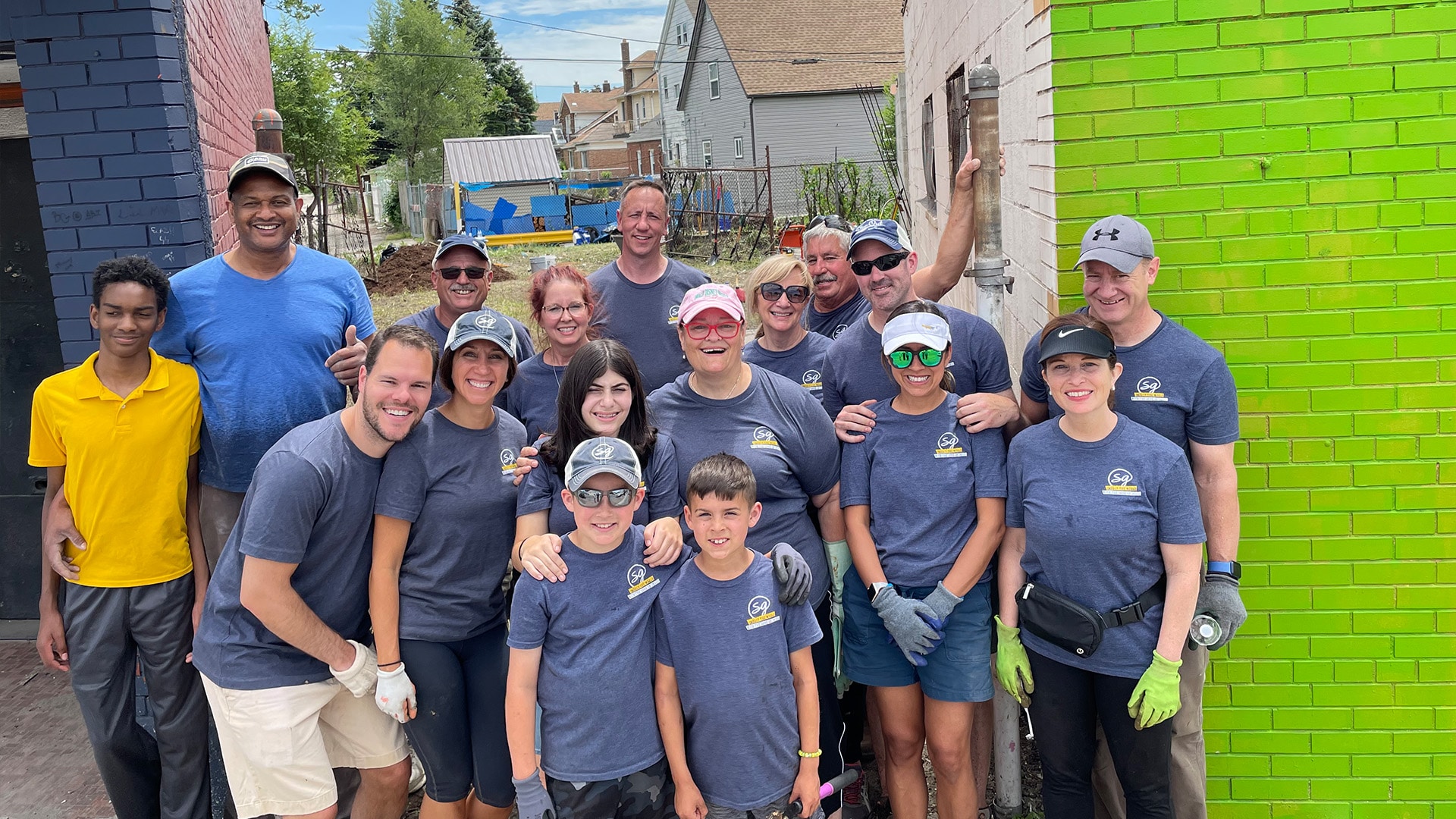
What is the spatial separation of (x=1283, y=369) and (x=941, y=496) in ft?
4.28

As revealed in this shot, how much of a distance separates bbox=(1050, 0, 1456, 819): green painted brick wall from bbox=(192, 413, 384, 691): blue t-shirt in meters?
2.61

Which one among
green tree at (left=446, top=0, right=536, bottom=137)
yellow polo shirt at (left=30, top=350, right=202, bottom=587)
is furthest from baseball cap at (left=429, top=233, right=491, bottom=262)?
green tree at (left=446, top=0, right=536, bottom=137)

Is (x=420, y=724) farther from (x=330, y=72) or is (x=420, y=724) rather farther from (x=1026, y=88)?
(x=330, y=72)

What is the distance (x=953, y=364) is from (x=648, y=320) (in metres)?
1.56

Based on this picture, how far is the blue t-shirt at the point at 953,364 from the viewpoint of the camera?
12.1 feet

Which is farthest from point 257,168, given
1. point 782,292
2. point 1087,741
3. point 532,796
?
point 1087,741

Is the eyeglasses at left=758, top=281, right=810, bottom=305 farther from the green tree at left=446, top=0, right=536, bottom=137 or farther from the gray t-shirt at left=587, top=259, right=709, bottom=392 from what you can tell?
the green tree at left=446, top=0, right=536, bottom=137

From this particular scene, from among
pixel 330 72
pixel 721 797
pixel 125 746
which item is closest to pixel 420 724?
pixel 721 797

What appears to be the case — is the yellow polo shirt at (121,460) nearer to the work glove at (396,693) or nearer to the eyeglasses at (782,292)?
the work glove at (396,693)

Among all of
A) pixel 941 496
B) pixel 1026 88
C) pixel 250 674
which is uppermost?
pixel 1026 88

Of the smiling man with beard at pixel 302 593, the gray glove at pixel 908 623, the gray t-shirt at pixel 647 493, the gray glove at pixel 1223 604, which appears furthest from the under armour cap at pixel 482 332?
the gray glove at pixel 1223 604

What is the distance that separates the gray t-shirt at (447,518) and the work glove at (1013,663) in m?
1.71

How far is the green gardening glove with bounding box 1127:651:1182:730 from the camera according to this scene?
2990mm

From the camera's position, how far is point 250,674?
327cm
